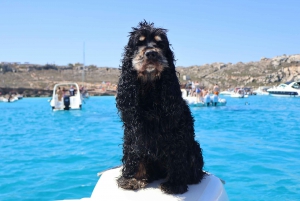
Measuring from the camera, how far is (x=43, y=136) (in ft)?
43.2

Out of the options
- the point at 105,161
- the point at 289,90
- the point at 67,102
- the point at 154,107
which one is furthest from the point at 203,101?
the point at 289,90

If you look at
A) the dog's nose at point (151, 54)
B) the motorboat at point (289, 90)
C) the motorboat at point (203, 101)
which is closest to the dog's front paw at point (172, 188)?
the dog's nose at point (151, 54)

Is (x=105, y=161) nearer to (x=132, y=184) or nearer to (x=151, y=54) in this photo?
(x=132, y=184)

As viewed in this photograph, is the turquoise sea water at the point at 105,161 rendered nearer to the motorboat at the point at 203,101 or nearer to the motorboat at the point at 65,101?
the motorboat at the point at 65,101

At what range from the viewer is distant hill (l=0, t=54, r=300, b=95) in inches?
3157

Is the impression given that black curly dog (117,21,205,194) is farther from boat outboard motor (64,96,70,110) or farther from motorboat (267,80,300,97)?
motorboat (267,80,300,97)

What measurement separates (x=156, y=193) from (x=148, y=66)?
1.21 metres

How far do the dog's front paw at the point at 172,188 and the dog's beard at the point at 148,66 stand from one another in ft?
3.37

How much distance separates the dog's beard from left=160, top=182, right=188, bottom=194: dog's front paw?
1028 millimetres

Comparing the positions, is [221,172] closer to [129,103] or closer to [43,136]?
[129,103]

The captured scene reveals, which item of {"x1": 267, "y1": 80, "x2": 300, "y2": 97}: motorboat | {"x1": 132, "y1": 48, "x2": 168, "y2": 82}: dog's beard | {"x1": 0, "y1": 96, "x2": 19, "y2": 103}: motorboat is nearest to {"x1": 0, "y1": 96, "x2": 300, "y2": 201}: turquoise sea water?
{"x1": 132, "y1": 48, "x2": 168, "y2": 82}: dog's beard

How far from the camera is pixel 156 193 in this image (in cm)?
295

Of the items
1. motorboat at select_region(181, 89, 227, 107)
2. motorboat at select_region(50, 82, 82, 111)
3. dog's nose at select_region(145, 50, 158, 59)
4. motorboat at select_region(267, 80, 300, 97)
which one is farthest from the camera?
motorboat at select_region(267, 80, 300, 97)

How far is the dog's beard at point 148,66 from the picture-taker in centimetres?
268
